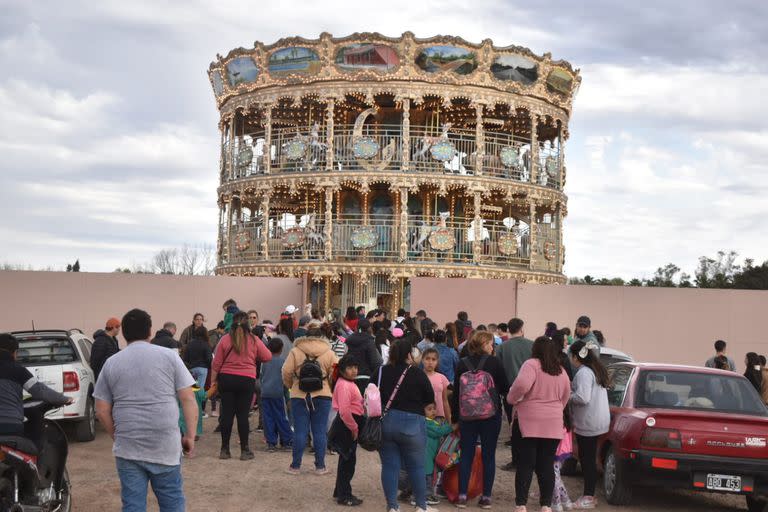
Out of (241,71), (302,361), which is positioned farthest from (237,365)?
(241,71)

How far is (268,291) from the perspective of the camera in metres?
29.3

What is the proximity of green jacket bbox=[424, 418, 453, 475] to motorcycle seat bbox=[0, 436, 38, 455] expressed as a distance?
4.19 meters

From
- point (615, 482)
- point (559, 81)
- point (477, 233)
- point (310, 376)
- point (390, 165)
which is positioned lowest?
point (615, 482)

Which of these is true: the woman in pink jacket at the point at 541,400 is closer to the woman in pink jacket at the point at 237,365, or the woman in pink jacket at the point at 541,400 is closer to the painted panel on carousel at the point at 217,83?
the woman in pink jacket at the point at 237,365

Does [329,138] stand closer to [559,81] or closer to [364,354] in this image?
[559,81]

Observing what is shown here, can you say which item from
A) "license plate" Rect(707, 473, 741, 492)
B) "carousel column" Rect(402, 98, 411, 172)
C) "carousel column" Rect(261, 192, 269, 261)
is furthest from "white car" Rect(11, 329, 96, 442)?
"carousel column" Rect(402, 98, 411, 172)

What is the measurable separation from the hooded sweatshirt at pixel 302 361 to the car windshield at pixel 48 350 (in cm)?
404

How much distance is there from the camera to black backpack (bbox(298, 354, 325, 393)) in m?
10.7

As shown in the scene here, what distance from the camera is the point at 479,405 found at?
30.8 feet

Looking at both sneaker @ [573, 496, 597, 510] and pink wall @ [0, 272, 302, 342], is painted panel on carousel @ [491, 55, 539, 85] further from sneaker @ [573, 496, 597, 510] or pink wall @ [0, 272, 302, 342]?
sneaker @ [573, 496, 597, 510]

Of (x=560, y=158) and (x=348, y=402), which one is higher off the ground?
(x=560, y=158)

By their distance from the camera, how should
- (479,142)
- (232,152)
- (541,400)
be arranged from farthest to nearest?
(232,152) < (479,142) < (541,400)

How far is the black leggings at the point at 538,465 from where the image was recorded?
29.2 feet

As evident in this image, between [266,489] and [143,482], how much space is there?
4550 millimetres
